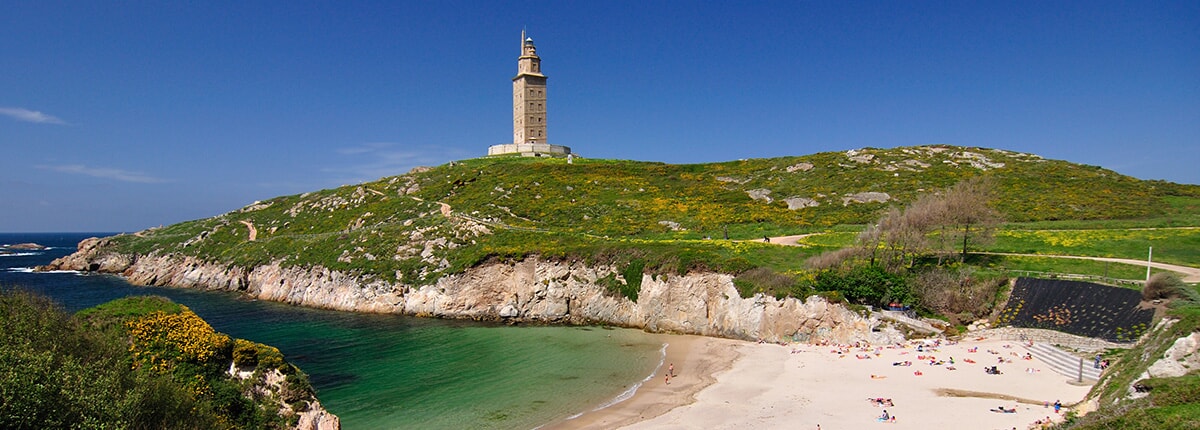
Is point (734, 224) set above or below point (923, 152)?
below

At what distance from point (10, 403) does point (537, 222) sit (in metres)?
58.3

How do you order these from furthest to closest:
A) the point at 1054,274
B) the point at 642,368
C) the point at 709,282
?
1. the point at 709,282
2. the point at 1054,274
3. the point at 642,368

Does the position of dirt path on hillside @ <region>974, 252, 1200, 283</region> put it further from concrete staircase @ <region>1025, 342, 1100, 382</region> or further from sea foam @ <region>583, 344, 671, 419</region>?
sea foam @ <region>583, 344, 671, 419</region>

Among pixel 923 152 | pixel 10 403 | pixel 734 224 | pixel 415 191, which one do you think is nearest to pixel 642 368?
pixel 10 403

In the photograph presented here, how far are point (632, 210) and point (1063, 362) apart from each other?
1890 inches

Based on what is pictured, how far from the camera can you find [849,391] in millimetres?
24453

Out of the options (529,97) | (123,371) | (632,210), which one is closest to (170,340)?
(123,371)

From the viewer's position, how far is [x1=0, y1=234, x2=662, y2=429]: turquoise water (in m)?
24.3

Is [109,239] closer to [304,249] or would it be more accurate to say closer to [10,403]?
[304,249]

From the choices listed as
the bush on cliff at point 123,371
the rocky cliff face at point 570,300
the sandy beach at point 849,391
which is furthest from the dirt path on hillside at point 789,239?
the bush on cliff at point 123,371

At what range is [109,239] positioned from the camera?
93562 mm

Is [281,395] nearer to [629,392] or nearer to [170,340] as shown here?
[170,340]

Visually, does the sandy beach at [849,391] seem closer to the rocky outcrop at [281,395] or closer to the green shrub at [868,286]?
the green shrub at [868,286]

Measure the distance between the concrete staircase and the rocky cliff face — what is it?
21.9 feet
